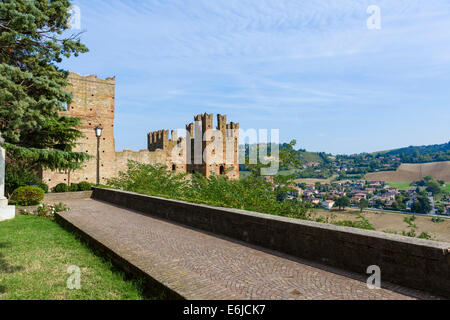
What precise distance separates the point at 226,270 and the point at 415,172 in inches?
1809

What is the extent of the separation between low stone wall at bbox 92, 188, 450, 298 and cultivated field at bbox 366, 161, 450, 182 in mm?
35642

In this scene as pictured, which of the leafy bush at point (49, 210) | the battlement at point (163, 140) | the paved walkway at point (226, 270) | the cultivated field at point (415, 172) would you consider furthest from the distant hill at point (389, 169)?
the paved walkway at point (226, 270)

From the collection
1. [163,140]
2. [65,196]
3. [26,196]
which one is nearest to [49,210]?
[26,196]

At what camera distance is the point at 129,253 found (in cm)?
589

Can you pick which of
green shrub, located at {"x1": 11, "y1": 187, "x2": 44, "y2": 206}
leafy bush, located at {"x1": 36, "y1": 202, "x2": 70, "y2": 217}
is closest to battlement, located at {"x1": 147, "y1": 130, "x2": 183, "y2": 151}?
green shrub, located at {"x1": 11, "y1": 187, "x2": 44, "y2": 206}

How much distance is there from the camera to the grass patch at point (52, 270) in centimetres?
459

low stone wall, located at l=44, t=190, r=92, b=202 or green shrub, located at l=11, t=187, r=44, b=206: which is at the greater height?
green shrub, located at l=11, t=187, r=44, b=206

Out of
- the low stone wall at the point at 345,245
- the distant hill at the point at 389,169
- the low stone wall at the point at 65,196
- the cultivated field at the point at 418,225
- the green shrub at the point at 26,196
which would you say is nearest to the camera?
the low stone wall at the point at 345,245

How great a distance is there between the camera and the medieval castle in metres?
26.2

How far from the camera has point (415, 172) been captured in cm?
4181

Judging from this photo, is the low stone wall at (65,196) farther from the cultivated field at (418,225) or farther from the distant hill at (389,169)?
the distant hill at (389,169)

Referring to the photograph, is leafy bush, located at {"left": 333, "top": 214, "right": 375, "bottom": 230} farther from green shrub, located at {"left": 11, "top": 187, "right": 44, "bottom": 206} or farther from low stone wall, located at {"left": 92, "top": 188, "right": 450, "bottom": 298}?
green shrub, located at {"left": 11, "top": 187, "right": 44, "bottom": 206}

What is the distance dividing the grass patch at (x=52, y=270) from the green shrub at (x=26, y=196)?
4750mm

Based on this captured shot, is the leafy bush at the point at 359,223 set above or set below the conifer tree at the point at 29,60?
below
